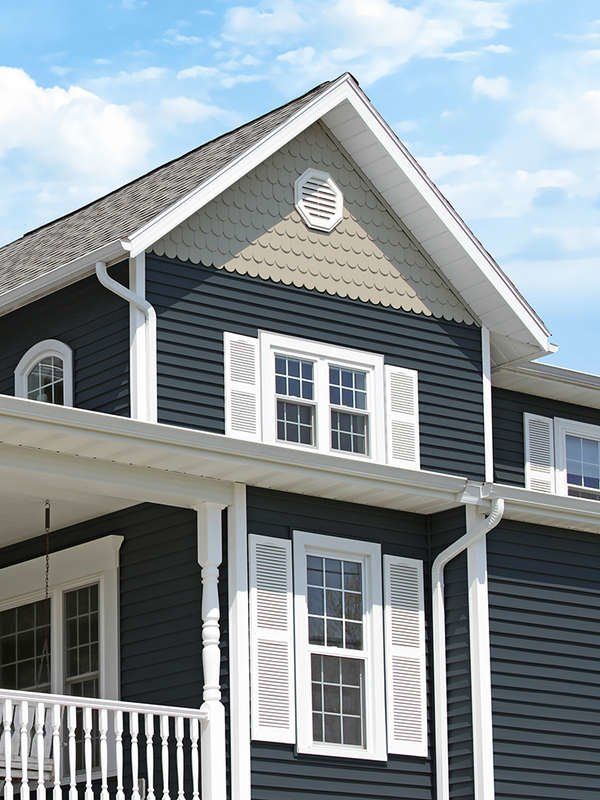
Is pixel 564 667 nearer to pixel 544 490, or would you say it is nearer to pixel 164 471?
pixel 544 490

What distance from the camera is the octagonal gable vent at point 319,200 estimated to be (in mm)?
16703

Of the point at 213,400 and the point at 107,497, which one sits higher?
the point at 213,400

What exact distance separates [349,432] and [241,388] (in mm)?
1353

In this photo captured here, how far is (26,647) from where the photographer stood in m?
16.4

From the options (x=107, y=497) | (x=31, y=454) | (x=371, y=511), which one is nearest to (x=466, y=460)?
(x=371, y=511)

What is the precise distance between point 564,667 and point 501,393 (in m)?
3.47

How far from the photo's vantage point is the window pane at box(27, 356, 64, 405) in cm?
1623

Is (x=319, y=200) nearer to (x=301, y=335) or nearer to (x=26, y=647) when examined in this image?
(x=301, y=335)

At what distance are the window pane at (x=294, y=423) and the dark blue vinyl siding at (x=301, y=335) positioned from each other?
2.38ft

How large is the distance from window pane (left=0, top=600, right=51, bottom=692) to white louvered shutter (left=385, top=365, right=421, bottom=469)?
3731 millimetres

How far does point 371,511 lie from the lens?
51.4 ft

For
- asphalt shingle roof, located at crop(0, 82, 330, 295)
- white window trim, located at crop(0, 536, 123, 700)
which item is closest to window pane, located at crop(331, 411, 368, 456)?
white window trim, located at crop(0, 536, 123, 700)

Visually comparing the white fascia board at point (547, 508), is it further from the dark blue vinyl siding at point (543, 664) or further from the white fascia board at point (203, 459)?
the white fascia board at point (203, 459)

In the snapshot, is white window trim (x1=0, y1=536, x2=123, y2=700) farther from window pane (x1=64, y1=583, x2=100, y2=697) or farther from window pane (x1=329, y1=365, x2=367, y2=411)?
window pane (x1=329, y1=365, x2=367, y2=411)
